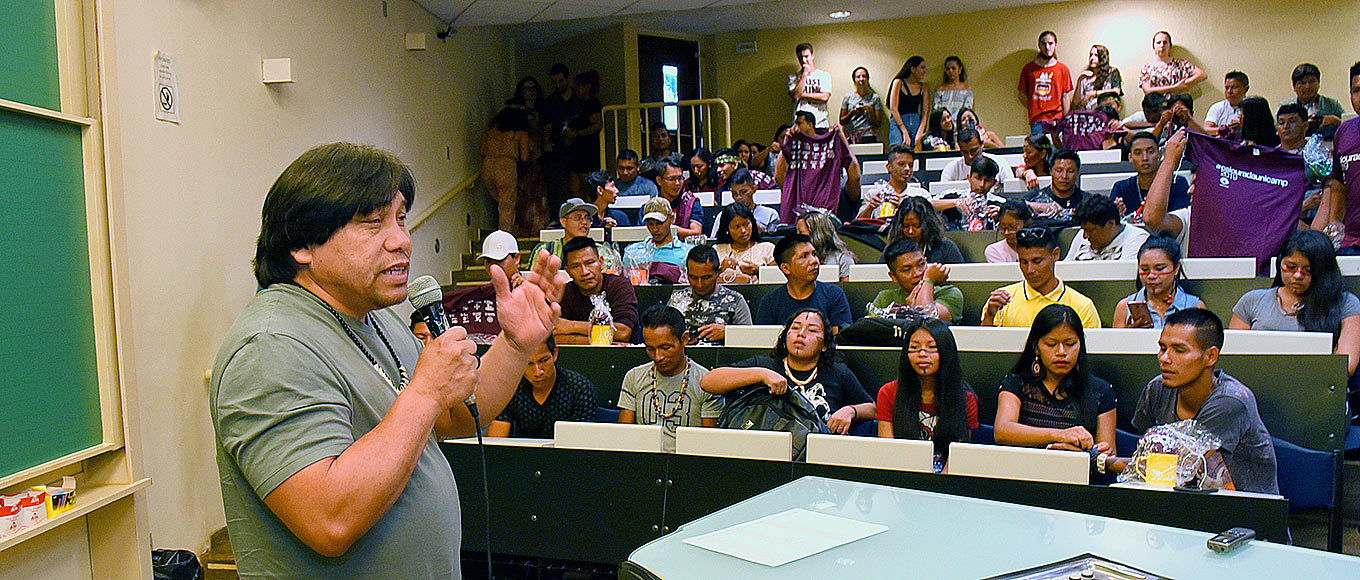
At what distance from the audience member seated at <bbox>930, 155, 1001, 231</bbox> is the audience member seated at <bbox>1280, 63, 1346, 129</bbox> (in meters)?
1.89

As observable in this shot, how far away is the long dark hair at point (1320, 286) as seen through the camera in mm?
3633

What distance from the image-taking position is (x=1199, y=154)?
4777 mm

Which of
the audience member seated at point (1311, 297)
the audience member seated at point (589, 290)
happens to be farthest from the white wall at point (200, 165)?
the audience member seated at point (1311, 297)

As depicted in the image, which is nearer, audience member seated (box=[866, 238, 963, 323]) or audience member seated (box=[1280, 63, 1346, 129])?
audience member seated (box=[866, 238, 963, 323])

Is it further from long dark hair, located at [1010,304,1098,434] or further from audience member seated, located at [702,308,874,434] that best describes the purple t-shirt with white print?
audience member seated, located at [702,308,874,434]

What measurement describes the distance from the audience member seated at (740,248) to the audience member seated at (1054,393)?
2.40 m

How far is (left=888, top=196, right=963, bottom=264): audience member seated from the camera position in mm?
5180

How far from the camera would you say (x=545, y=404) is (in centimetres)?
381

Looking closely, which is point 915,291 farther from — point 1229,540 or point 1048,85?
point 1048,85

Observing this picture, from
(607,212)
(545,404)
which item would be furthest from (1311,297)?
(607,212)

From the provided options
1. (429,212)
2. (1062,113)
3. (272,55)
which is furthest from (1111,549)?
(1062,113)

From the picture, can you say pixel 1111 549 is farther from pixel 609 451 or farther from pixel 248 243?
pixel 248 243

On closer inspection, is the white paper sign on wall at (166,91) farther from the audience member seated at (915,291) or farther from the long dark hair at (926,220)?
the long dark hair at (926,220)

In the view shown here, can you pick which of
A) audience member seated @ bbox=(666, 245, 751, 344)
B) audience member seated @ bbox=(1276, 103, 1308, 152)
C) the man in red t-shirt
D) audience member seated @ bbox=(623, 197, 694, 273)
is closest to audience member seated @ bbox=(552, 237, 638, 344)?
audience member seated @ bbox=(666, 245, 751, 344)
